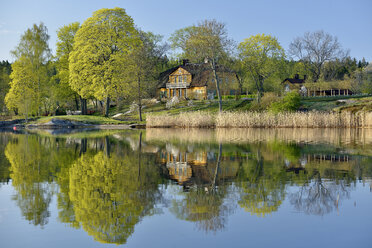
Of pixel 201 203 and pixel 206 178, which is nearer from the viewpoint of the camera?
pixel 201 203

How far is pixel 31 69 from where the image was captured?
51.2m

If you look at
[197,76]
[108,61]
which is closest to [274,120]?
[108,61]

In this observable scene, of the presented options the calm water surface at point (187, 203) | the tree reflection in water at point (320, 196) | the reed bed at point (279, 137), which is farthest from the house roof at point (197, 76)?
the tree reflection in water at point (320, 196)

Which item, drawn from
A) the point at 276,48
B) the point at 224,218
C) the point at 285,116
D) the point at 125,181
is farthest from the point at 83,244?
the point at 276,48

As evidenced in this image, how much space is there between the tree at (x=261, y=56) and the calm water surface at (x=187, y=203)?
144ft

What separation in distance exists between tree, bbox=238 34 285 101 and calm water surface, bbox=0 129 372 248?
43.8m

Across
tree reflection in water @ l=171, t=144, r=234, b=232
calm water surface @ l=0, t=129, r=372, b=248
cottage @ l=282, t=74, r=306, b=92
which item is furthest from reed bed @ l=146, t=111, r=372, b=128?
cottage @ l=282, t=74, r=306, b=92

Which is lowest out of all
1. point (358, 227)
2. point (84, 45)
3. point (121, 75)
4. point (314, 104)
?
point (358, 227)

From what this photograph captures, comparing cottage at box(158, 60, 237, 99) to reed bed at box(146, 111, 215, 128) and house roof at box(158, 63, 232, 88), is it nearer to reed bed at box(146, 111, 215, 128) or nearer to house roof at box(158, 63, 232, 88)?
house roof at box(158, 63, 232, 88)

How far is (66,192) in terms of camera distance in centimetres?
817

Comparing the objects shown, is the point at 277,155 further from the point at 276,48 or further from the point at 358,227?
the point at 276,48

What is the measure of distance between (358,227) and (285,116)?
94.4 ft

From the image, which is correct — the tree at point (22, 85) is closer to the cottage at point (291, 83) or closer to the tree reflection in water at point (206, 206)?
the cottage at point (291, 83)

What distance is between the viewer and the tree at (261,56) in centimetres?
5497
